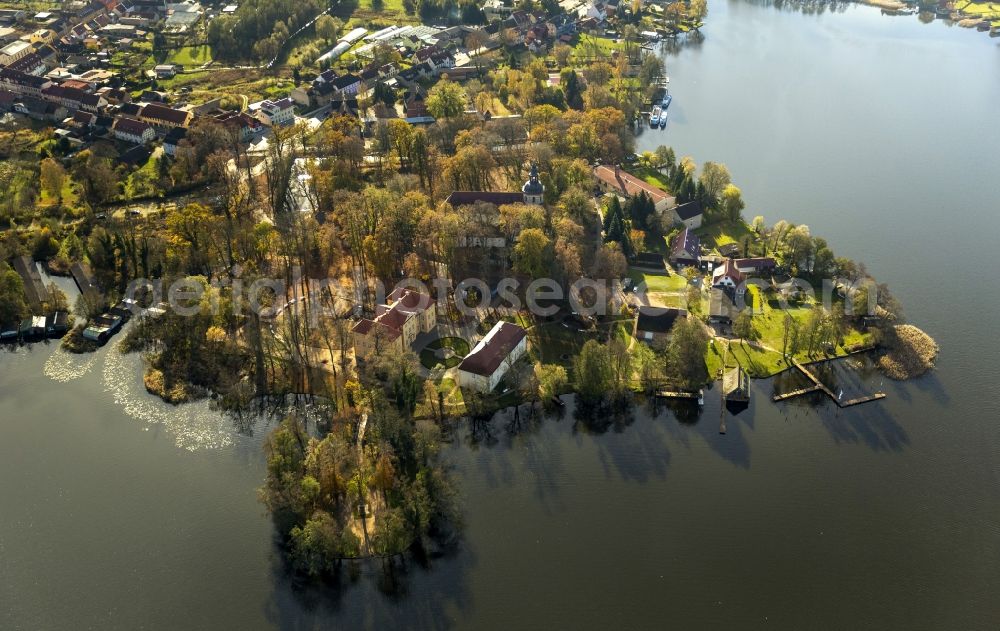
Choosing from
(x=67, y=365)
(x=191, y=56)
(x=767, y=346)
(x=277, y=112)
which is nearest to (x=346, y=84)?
(x=277, y=112)

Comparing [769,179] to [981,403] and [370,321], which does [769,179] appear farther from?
[370,321]

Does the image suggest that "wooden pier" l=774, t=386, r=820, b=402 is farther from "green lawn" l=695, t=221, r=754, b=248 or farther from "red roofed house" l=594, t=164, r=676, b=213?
"red roofed house" l=594, t=164, r=676, b=213

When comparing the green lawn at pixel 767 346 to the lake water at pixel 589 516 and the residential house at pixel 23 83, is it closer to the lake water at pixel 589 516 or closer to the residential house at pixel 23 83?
the lake water at pixel 589 516

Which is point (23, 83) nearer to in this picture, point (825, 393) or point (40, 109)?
point (40, 109)

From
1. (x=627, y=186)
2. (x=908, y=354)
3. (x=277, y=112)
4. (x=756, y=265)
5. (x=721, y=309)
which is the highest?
(x=277, y=112)

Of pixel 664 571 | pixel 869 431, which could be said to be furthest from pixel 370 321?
pixel 869 431

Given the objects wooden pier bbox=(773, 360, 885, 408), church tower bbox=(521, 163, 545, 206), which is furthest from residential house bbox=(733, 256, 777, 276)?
church tower bbox=(521, 163, 545, 206)
